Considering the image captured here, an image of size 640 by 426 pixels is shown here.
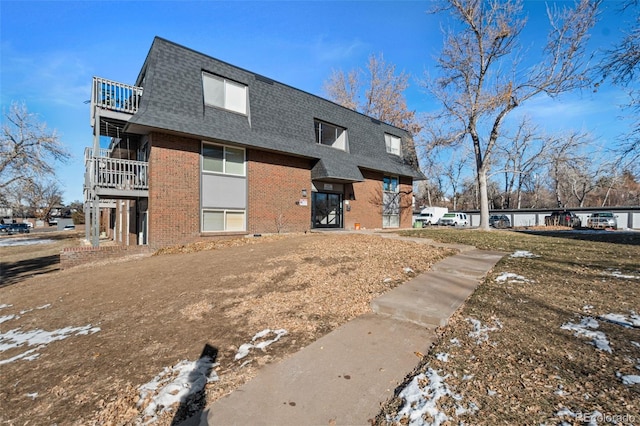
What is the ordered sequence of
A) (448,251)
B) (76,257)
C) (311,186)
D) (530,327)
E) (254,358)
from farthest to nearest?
(311,186) < (76,257) < (448,251) < (530,327) < (254,358)

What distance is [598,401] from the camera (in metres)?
2.27

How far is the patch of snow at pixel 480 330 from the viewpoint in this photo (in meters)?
3.41

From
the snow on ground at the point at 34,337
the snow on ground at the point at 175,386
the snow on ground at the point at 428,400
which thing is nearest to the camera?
the snow on ground at the point at 428,400

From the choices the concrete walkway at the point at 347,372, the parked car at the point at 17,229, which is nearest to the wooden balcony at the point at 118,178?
the concrete walkway at the point at 347,372

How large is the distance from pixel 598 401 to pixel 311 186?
14.5m

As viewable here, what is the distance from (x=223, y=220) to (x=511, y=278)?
10.6m

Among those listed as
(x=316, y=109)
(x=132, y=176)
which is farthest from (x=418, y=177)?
(x=132, y=176)

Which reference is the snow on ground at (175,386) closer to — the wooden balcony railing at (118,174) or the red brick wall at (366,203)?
the wooden balcony railing at (118,174)

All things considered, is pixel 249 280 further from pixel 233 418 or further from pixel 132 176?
pixel 132 176

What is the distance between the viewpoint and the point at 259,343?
355cm

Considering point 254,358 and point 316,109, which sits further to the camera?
point 316,109

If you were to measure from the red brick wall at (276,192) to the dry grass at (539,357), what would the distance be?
1037 cm

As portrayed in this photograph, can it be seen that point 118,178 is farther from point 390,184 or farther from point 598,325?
point 390,184

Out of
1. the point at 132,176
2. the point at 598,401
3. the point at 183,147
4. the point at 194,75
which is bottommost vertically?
the point at 598,401
